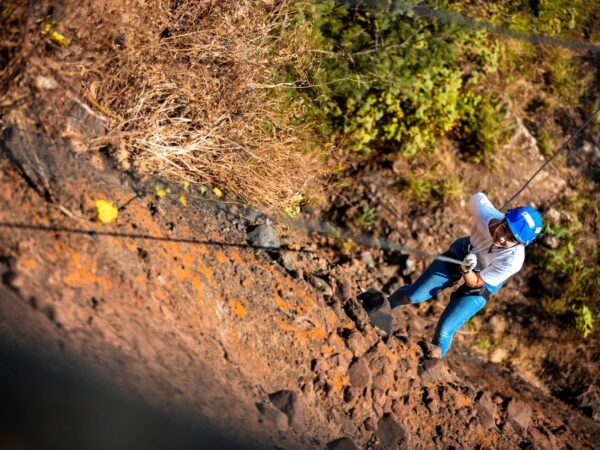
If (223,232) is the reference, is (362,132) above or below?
above

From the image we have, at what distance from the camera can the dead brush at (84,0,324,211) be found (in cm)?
405

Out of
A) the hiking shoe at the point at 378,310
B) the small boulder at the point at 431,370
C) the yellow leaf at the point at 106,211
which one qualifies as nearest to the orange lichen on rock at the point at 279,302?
the hiking shoe at the point at 378,310

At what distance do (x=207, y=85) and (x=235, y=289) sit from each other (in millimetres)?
1354

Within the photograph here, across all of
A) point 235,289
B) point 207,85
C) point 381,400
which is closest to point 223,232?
point 235,289

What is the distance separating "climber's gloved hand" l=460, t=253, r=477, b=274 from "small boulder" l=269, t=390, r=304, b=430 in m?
1.47

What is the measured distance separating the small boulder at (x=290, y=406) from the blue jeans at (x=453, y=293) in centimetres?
148

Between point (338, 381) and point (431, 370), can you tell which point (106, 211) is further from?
point (431, 370)

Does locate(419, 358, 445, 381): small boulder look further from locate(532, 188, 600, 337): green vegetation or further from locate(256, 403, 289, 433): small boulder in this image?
locate(532, 188, 600, 337): green vegetation

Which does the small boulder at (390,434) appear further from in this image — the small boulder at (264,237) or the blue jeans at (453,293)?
the small boulder at (264,237)

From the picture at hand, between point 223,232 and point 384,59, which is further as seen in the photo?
point 384,59

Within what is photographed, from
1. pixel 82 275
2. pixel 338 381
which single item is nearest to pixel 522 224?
pixel 338 381

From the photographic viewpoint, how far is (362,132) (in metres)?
6.15

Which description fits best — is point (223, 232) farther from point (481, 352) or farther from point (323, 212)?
point (481, 352)

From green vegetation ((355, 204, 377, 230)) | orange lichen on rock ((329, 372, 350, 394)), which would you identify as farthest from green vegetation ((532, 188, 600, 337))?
orange lichen on rock ((329, 372, 350, 394))
